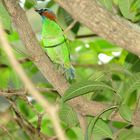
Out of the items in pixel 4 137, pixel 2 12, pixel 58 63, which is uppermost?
pixel 2 12

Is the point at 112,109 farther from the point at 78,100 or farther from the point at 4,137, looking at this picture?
the point at 4,137

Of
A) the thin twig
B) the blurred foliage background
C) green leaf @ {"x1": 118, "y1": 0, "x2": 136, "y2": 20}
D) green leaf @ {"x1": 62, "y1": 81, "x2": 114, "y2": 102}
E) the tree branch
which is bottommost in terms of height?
the blurred foliage background

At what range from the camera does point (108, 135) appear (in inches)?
55.0

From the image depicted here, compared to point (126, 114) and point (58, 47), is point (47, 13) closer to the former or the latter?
point (58, 47)

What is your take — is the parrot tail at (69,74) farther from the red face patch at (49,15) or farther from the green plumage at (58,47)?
the red face patch at (49,15)

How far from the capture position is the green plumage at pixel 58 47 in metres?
1.57

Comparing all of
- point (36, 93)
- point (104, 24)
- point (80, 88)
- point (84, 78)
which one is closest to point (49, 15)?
point (84, 78)

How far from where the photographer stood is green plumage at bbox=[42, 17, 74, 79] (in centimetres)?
157

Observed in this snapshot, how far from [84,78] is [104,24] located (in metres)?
0.83

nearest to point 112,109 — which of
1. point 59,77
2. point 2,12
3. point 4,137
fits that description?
point 59,77

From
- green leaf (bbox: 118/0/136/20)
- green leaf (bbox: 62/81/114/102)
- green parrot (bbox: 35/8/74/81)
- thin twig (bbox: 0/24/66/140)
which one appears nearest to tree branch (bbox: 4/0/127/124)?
green leaf (bbox: 62/81/114/102)

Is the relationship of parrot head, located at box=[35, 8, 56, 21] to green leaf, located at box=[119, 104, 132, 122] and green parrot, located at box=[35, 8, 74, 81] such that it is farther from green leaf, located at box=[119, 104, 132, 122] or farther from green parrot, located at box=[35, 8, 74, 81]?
green leaf, located at box=[119, 104, 132, 122]

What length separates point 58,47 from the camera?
64.0 inches

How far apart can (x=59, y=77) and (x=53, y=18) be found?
778 millimetres
